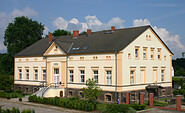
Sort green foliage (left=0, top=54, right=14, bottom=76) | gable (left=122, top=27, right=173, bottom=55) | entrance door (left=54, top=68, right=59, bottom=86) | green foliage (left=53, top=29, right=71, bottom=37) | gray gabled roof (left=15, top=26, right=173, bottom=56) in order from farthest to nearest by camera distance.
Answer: green foliage (left=53, top=29, right=71, bottom=37) < green foliage (left=0, top=54, right=14, bottom=76) < entrance door (left=54, top=68, right=59, bottom=86) < gable (left=122, top=27, right=173, bottom=55) < gray gabled roof (left=15, top=26, right=173, bottom=56)

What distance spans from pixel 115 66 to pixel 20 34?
3263 centimetres

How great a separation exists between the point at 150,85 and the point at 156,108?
7437mm

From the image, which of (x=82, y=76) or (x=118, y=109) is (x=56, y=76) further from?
(x=118, y=109)

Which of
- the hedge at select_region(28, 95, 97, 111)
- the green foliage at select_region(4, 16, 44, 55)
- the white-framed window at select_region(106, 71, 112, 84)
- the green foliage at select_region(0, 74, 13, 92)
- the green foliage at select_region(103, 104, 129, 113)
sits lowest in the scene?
the hedge at select_region(28, 95, 97, 111)

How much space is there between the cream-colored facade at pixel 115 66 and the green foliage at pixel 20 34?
15554 millimetres

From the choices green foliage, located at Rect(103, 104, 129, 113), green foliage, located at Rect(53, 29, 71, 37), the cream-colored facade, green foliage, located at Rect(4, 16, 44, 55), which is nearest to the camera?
green foliage, located at Rect(103, 104, 129, 113)

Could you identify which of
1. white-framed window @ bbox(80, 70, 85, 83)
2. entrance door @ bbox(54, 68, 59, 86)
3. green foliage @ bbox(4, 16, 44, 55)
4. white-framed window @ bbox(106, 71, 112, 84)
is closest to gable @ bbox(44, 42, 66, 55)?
entrance door @ bbox(54, 68, 59, 86)

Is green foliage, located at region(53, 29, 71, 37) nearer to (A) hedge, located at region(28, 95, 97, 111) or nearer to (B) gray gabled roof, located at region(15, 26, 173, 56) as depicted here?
(B) gray gabled roof, located at region(15, 26, 173, 56)

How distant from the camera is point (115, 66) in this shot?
30.7m

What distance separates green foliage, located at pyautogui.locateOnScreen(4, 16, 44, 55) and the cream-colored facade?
51.0 ft

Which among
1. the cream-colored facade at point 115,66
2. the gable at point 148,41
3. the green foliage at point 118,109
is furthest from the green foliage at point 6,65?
the green foliage at point 118,109

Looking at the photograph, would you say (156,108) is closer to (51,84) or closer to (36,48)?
(51,84)

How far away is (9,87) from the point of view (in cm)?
4331

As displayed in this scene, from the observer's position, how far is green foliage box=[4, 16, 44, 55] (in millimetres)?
56406
